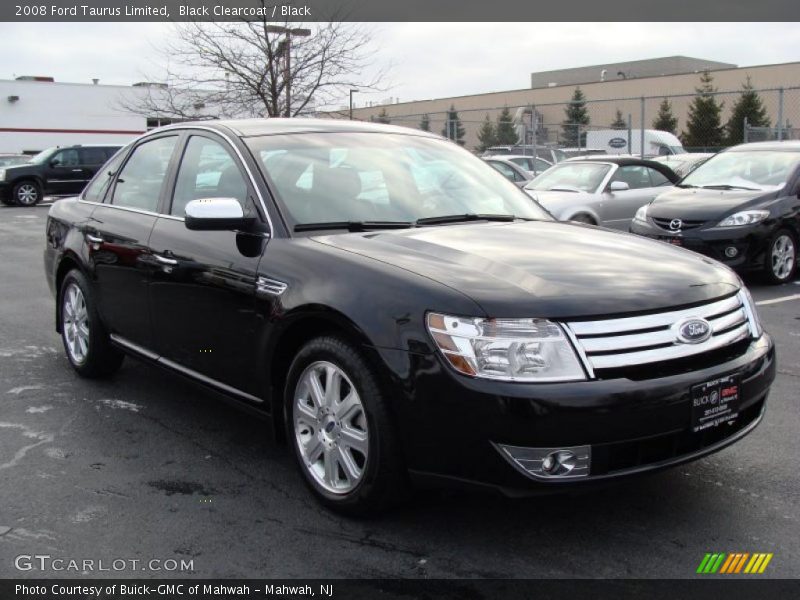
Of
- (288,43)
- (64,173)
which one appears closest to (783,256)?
(288,43)

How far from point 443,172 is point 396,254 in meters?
1.27

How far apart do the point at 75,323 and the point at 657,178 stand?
9.96 m

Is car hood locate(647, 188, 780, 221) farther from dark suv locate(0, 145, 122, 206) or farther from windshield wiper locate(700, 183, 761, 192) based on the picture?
dark suv locate(0, 145, 122, 206)

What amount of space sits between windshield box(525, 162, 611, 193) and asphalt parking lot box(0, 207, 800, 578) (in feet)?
25.6

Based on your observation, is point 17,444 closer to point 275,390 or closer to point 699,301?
point 275,390


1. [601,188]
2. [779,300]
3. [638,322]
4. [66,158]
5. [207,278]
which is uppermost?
[66,158]

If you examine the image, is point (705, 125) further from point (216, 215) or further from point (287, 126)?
point (216, 215)

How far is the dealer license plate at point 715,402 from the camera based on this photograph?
9.84 ft

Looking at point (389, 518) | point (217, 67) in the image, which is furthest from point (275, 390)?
point (217, 67)

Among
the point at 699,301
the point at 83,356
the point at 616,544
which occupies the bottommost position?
the point at 616,544

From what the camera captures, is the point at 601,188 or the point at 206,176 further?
the point at 601,188

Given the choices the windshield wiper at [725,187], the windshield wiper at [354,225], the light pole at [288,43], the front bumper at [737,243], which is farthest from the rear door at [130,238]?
the light pole at [288,43]

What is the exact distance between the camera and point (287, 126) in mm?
4520

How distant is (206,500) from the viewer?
359cm
